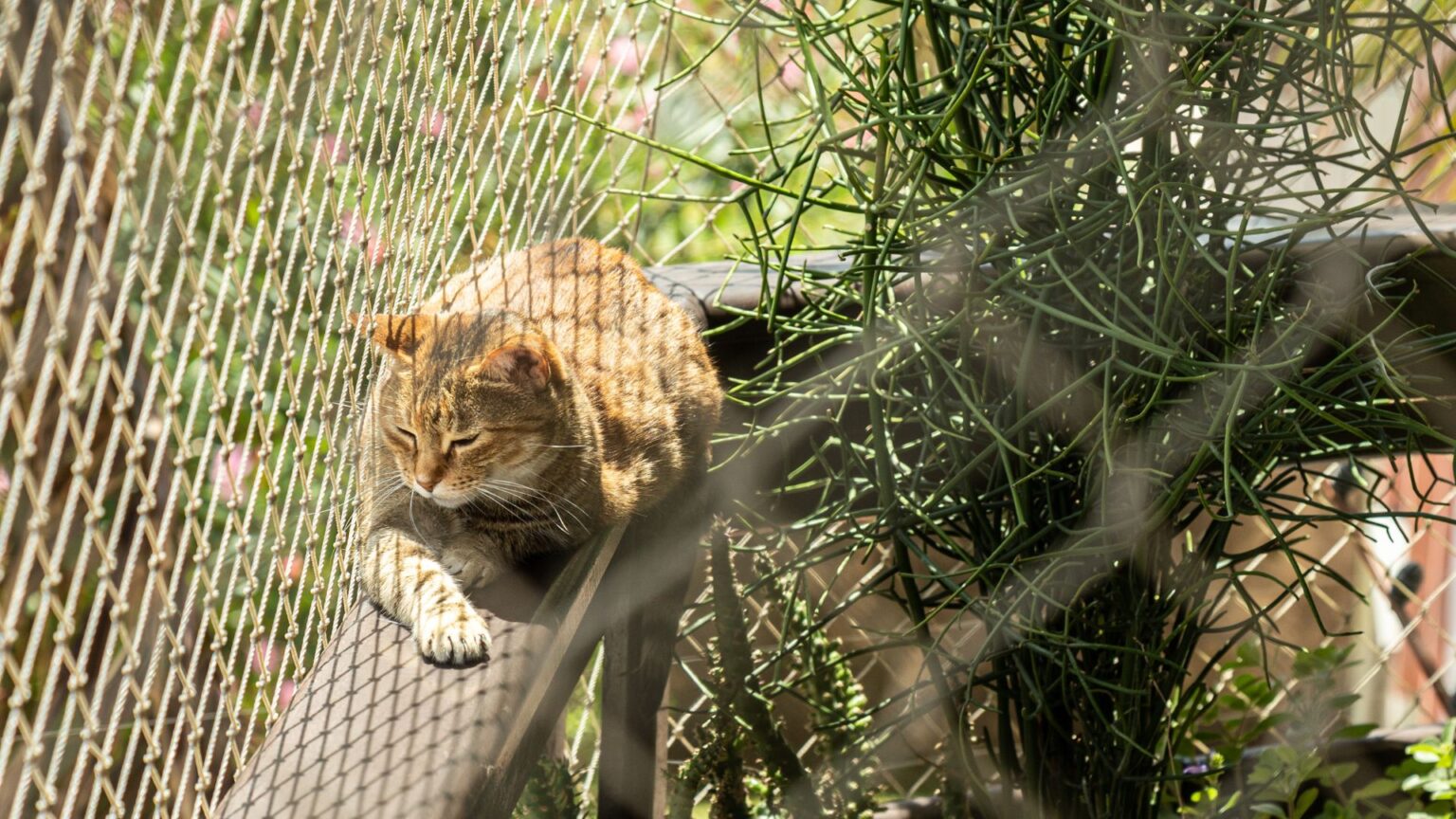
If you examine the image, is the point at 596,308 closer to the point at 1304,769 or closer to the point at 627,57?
the point at 1304,769

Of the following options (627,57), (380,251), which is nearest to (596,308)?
(380,251)

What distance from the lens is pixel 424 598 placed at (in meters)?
1.02

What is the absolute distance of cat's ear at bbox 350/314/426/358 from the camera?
122cm

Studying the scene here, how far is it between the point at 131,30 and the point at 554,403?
0.81m

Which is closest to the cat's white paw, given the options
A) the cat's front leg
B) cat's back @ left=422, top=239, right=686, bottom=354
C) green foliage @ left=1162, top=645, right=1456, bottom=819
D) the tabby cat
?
the cat's front leg

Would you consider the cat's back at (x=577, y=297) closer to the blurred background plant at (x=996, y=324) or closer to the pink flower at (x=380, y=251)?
the blurred background plant at (x=996, y=324)

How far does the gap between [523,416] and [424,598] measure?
36cm

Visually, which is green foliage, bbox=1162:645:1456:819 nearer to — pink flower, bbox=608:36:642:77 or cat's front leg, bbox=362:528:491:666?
cat's front leg, bbox=362:528:491:666

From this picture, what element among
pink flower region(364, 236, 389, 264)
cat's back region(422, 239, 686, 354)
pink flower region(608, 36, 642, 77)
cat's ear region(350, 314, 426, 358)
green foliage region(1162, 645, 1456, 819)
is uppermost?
pink flower region(608, 36, 642, 77)

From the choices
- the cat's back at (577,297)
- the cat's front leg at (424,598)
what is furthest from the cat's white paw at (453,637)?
the cat's back at (577,297)

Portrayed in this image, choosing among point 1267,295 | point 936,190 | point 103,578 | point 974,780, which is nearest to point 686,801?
point 974,780

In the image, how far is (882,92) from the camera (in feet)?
3.52

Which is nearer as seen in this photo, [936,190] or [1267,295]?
[1267,295]

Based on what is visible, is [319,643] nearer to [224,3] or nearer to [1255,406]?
[224,3]
